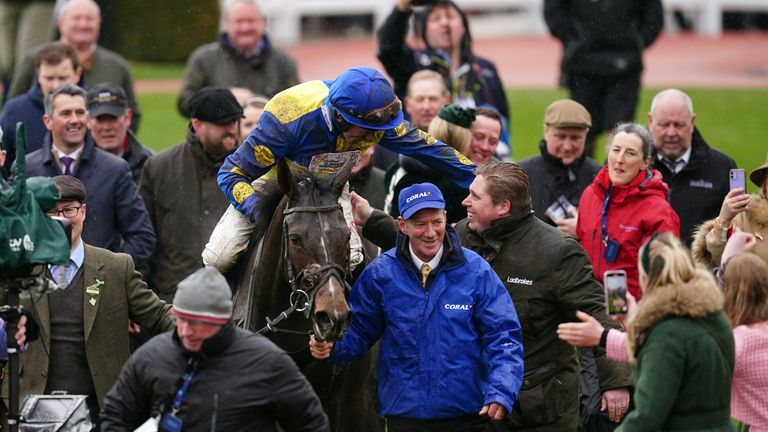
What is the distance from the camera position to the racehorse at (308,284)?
6.61 metres

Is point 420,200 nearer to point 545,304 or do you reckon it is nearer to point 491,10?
point 545,304

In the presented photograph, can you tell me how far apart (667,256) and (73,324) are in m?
3.27

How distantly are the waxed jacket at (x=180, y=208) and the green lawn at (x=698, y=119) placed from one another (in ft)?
24.6

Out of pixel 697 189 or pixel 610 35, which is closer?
pixel 697 189

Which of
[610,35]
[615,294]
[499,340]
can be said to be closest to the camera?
[615,294]

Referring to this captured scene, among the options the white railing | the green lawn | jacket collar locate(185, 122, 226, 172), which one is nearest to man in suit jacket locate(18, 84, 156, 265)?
jacket collar locate(185, 122, 226, 172)

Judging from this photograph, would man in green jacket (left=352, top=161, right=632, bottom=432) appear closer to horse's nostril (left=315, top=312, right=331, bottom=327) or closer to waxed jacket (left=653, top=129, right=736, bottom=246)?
horse's nostril (left=315, top=312, right=331, bottom=327)

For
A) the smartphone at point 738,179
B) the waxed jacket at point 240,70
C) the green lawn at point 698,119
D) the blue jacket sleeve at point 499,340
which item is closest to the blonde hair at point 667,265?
the blue jacket sleeve at point 499,340

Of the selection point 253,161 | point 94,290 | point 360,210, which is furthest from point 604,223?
point 94,290

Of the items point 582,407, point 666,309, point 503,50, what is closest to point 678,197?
point 582,407

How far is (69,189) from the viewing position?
7.75m

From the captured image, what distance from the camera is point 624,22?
13914 millimetres

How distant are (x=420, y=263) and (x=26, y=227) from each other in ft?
6.36

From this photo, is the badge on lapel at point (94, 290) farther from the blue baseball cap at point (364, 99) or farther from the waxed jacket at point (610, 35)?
the waxed jacket at point (610, 35)
